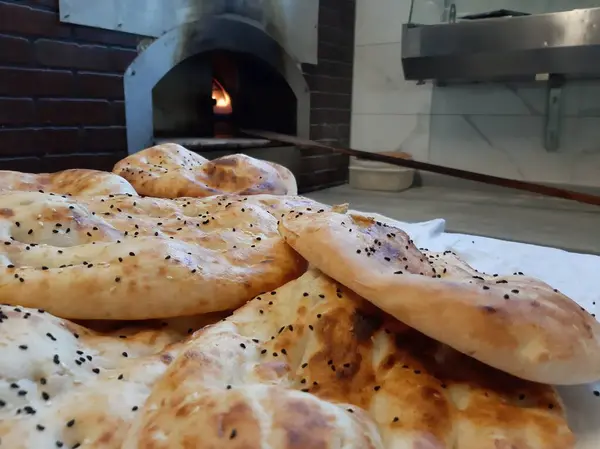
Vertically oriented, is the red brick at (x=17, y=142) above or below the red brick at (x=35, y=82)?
below

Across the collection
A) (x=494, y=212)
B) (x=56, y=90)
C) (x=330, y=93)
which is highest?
(x=330, y=93)

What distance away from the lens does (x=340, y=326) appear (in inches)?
32.3

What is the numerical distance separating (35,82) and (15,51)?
0.15m

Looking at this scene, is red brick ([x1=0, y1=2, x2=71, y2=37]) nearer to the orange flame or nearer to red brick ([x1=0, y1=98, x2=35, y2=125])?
red brick ([x1=0, y1=98, x2=35, y2=125])

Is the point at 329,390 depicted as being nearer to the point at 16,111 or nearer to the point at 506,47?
the point at 16,111

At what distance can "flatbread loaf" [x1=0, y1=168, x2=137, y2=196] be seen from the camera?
4.94 feet

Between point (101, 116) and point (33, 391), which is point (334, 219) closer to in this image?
point (33, 391)

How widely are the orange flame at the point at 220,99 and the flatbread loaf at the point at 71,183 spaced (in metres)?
2.59

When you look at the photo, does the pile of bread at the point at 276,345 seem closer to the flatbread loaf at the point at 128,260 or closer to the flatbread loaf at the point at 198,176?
the flatbread loaf at the point at 128,260

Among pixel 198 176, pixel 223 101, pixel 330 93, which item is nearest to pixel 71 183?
pixel 198 176

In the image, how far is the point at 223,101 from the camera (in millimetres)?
4230

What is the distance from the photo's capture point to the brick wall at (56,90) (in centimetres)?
238

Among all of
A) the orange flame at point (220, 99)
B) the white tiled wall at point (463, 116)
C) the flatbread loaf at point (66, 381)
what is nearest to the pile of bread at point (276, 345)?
the flatbread loaf at point (66, 381)

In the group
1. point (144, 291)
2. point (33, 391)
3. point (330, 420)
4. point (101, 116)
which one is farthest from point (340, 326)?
point (101, 116)
